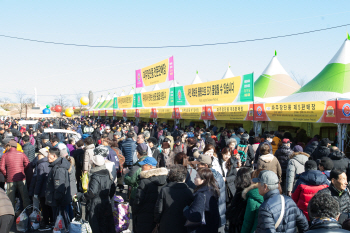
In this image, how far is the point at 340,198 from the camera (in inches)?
132

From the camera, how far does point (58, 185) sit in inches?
183

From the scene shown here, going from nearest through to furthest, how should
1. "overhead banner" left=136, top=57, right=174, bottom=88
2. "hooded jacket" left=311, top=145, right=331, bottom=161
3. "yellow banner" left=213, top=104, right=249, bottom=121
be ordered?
"hooded jacket" left=311, top=145, right=331, bottom=161, "yellow banner" left=213, top=104, right=249, bottom=121, "overhead banner" left=136, top=57, right=174, bottom=88

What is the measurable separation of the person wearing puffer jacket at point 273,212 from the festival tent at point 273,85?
34.1 ft

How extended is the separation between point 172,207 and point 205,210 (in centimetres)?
38

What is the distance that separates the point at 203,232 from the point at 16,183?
4180 mm

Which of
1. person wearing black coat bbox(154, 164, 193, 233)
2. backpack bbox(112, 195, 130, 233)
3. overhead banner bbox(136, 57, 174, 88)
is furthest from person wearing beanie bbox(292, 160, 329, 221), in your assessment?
overhead banner bbox(136, 57, 174, 88)

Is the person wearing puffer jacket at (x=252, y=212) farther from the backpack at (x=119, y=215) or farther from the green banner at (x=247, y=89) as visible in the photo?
the green banner at (x=247, y=89)

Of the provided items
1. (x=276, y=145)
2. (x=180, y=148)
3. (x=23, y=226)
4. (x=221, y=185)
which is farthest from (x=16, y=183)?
(x=276, y=145)

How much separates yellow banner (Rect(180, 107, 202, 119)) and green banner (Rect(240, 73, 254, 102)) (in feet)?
10.00

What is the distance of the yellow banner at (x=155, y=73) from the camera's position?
51.5 ft

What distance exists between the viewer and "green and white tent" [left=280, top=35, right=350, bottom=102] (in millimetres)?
9234

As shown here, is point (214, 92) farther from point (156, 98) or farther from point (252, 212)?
point (252, 212)

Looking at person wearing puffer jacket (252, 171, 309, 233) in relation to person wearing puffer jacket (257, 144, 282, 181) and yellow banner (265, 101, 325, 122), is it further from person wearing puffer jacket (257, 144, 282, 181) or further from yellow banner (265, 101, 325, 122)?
yellow banner (265, 101, 325, 122)

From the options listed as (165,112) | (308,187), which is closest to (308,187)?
(308,187)
